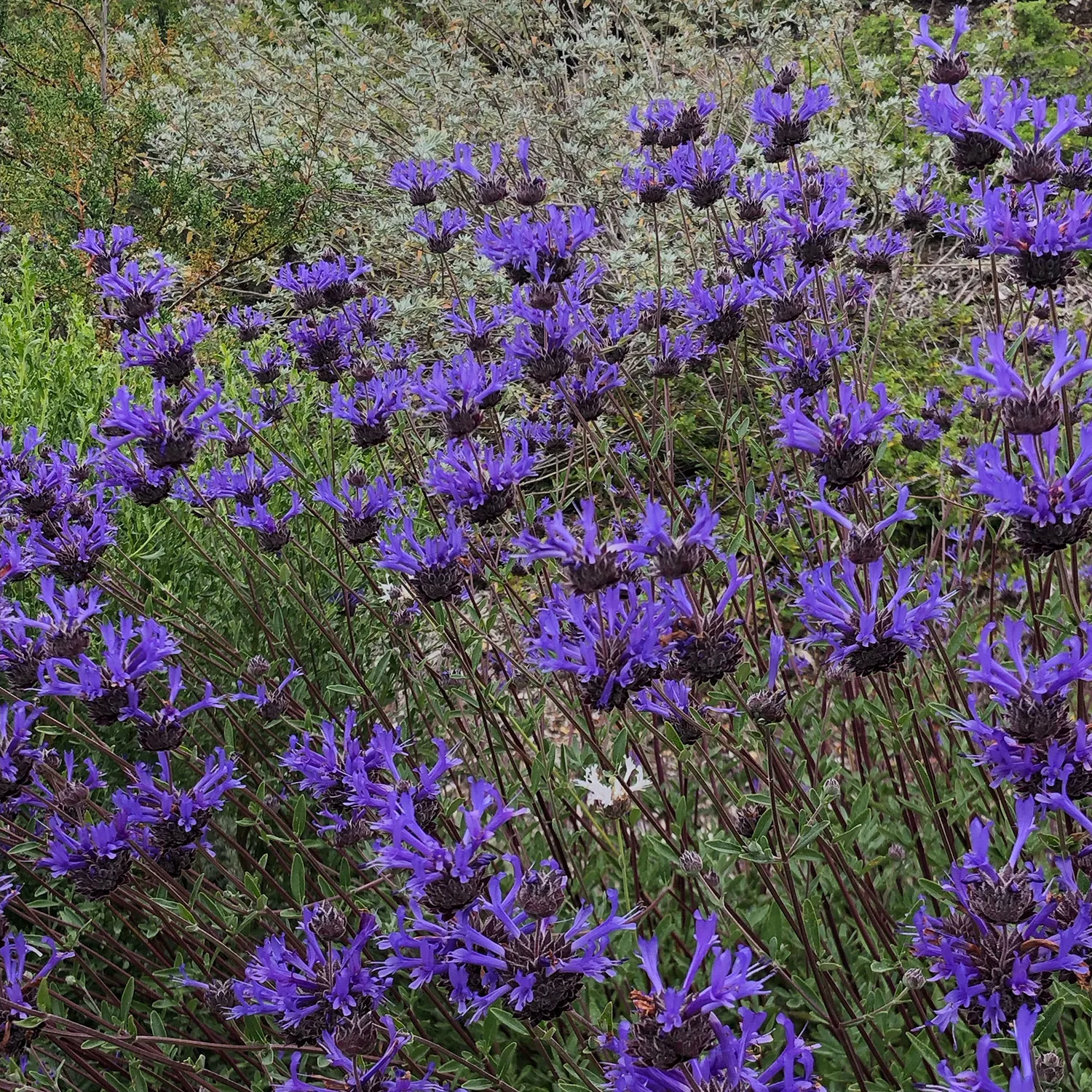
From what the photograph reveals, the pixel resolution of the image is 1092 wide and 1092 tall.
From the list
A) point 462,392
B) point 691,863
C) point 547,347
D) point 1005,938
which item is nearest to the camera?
point 1005,938

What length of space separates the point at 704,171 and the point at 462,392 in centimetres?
118

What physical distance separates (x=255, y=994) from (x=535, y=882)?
0.63 m

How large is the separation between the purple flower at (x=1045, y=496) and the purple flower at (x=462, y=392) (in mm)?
1245

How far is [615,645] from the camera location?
5.13ft

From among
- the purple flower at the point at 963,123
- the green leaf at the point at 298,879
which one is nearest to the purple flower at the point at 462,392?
the green leaf at the point at 298,879

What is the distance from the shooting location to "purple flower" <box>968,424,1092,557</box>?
55.9 inches

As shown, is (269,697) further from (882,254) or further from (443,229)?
(882,254)

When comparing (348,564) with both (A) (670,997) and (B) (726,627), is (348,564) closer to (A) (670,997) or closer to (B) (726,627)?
(B) (726,627)

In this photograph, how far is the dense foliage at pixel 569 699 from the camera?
4.92ft

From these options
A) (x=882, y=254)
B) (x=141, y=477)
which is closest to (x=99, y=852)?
(x=141, y=477)

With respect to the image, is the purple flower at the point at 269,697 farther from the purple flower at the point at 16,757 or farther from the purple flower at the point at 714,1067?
the purple flower at the point at 714,1067

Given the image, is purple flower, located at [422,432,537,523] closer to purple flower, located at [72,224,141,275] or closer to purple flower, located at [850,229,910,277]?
purple flower, located at [72,224,141,275]

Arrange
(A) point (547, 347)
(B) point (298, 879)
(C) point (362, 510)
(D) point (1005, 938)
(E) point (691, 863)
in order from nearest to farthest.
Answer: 1. (D) point (1005, 938)
2. (E) point (691, 863)
3. (B) point (298, 879)
4. (A) point (547, 347)
5. (C) point (362, 510)

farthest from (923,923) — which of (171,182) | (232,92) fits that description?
(232,92)
